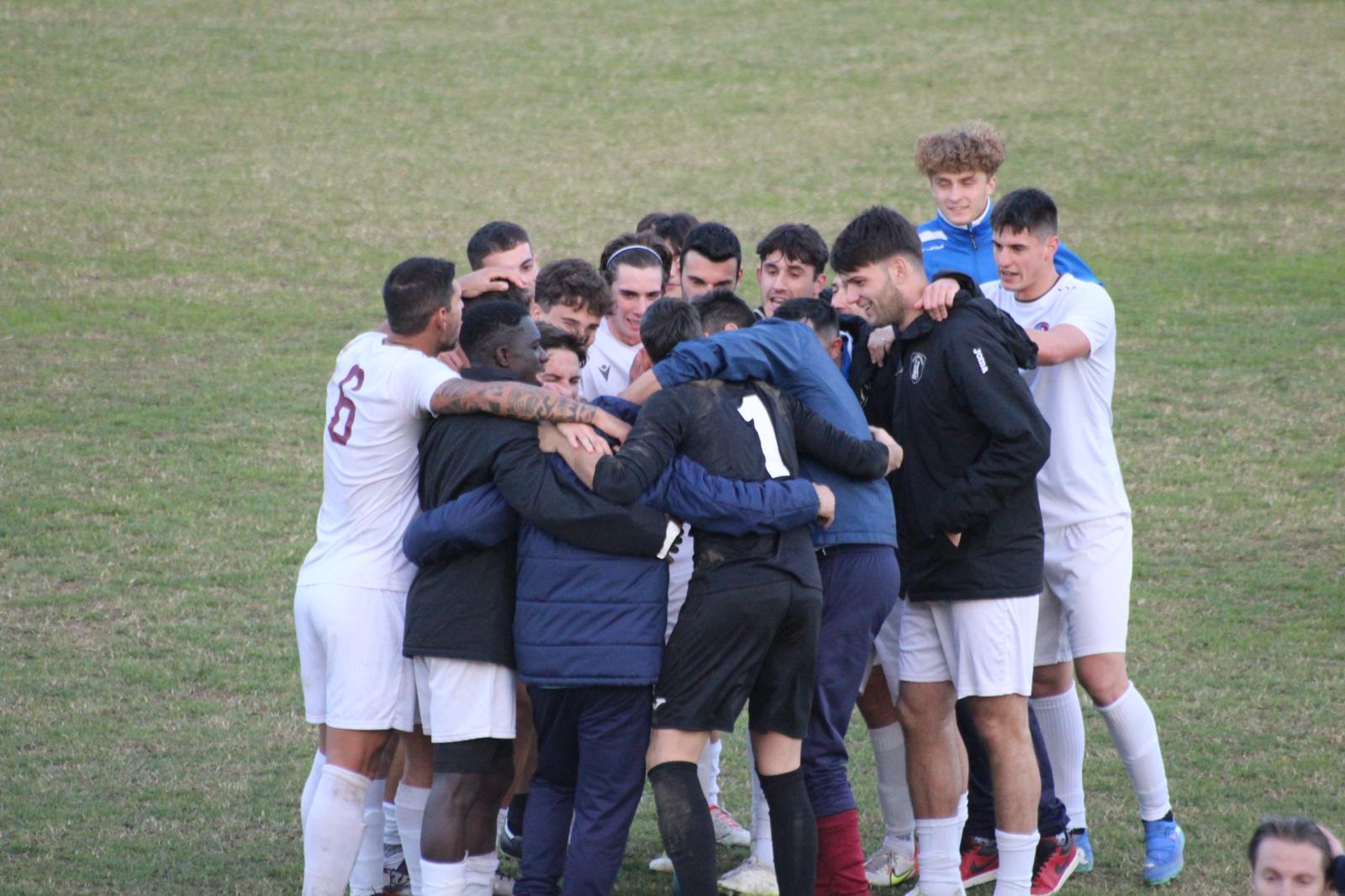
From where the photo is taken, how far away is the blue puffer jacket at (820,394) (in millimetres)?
5254

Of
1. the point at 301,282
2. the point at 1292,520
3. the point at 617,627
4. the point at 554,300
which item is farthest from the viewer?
the point at 301,282

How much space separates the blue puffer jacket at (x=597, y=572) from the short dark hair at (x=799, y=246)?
1507 mm

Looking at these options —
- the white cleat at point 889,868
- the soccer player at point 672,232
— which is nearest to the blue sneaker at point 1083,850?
the white cleat at point 889,868

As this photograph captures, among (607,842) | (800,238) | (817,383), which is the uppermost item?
(800,238)

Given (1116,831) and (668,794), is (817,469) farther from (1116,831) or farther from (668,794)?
(1116,831)

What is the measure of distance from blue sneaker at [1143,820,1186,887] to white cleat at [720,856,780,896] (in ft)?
4.86

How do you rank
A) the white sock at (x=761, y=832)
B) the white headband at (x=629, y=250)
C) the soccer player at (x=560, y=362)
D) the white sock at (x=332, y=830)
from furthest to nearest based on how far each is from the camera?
the white headband at (x=629, y=250) < the white sock at (x=761, y=832) < the soccer player at (x=560, y=362) < the white sock at (x=332, y=830)

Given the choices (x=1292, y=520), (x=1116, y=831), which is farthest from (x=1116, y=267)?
(x=1116, y=831)

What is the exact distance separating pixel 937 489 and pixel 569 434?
56.6 inches

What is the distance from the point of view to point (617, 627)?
16.3 ft

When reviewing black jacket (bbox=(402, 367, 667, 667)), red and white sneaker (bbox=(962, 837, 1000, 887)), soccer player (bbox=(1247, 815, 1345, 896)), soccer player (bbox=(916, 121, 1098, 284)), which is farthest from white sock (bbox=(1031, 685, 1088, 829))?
soccer player (bbox=(1247, 815, 1345, 896))

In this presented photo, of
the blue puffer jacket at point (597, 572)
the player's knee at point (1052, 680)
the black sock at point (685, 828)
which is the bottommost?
the black sock at point (685, 828)

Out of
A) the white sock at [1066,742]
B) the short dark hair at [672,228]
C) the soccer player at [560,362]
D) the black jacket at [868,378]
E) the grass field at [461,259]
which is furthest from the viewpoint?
the short dark hair at [672,228]

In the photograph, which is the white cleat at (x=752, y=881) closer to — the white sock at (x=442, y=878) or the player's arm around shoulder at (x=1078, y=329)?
the white sock at (x=442, y=878)
